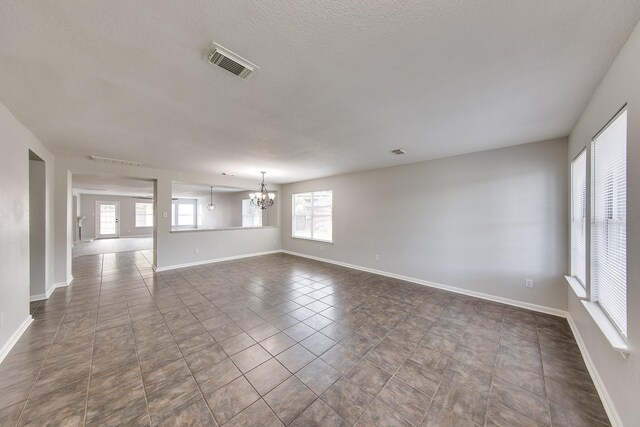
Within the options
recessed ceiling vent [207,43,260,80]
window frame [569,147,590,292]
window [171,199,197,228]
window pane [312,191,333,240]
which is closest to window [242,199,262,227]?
window pane [312,191,333,240]

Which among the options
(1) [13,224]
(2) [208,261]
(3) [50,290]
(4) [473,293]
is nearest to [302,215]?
(2) [208,261]

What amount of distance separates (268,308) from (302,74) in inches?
119

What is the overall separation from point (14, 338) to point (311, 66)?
4065mm

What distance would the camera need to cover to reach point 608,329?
1607 mm

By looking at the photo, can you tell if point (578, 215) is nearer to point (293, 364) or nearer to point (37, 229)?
point (293, 364)

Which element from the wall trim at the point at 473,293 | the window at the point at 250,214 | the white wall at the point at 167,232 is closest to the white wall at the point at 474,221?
the wall trim at the point at 473,293

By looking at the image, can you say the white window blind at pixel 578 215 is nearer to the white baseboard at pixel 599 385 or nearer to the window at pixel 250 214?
the white baseboard at pixel 599 385

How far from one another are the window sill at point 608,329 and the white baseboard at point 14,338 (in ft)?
16.3

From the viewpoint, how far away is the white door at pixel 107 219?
11.2m

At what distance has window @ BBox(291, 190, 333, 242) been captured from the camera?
6434mm

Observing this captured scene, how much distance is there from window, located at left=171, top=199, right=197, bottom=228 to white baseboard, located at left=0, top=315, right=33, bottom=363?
11.7 m

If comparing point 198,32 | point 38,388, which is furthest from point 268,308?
point 198,32

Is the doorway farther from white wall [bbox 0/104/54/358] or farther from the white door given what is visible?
white wall [bbox 0/104/54/358]

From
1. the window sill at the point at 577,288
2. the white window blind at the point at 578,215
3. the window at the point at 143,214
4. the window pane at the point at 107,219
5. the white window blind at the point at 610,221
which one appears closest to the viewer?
the white window blind at the point at 610,221
